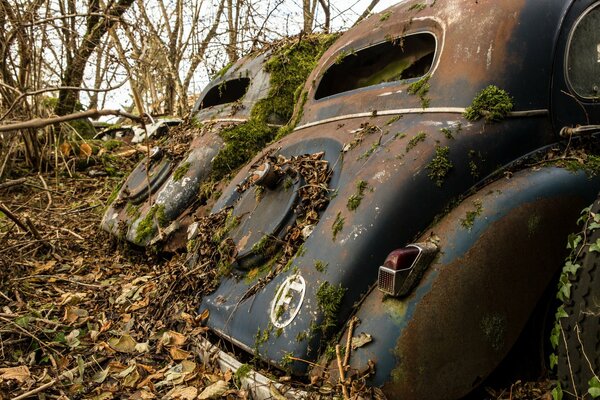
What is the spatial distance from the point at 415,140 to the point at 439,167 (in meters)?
0.20

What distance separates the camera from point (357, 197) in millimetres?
2469

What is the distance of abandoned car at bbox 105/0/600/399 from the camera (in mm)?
2066

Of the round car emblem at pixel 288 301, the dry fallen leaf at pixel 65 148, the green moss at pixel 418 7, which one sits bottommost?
the round car emblem at pixel 288 301

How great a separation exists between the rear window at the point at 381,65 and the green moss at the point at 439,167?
3.37ft

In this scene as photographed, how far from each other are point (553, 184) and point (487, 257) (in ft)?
1.55

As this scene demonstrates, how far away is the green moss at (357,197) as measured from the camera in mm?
2443

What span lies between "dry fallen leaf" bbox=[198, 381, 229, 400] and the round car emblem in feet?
1.30

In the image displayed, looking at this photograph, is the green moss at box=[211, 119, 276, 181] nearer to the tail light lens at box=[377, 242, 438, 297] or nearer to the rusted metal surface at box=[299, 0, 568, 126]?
the rusted metal surface at box=[299, 0, 568, 126]

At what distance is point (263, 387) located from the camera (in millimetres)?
2314

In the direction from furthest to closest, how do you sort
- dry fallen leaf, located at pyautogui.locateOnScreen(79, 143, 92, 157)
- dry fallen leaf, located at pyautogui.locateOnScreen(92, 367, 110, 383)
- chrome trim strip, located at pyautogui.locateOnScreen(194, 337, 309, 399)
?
→ 1. dry fallen leaf, located at pyautogui.locateOnScreen(79, 143, 92, 157)
2. dry fallen leaf, located at pyautogui.locateOnScreen(92, 367, 110, 383)
3. chrome trim strip, located at pyautogui.locateOnScreen(194, 337, 309, 399)

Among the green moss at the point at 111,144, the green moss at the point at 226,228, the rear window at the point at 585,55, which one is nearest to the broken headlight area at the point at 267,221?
the green moss at the point at 226,228

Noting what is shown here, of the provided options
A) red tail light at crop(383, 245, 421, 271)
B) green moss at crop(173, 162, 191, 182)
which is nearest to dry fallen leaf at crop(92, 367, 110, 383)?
red tail light at crop(383, 245, 421, 271)

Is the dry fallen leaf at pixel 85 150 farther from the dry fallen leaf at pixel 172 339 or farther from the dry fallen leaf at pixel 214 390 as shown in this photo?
the dry fallen leaf at pixel 214 390

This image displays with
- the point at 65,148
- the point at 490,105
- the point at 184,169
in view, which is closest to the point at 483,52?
the point at 490,105
